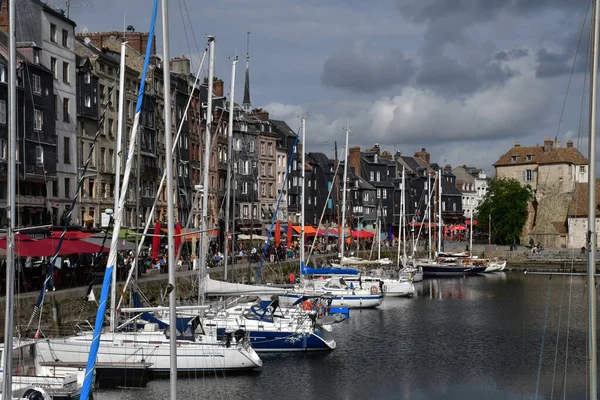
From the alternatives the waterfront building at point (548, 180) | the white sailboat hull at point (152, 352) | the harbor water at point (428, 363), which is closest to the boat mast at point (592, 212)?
the harbor water at point (428, 363)

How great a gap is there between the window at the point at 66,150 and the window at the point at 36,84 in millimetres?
6055

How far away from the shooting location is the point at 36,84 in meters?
58.0

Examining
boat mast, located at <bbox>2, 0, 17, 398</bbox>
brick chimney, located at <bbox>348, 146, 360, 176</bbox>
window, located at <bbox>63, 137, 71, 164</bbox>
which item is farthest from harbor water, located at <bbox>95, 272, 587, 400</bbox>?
brick chimney, located at <bbox>348, 146, 360, 176</bbox>

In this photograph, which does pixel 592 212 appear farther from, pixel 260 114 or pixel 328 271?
pixel 260 114

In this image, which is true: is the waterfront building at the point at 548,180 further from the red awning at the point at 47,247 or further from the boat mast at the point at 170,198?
the boat mast at the point at 170,198

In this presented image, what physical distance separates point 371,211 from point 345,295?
241 ft

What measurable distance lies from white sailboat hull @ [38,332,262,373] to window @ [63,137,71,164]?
3362cm

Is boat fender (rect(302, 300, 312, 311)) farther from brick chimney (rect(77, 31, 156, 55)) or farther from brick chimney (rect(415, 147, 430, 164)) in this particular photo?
brick chimney (rect(415, 147, 430, 164))

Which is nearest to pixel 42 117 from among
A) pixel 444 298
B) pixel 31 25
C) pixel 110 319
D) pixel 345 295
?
pixel 31 25

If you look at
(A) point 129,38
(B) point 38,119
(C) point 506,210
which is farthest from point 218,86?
(C) point 506,210

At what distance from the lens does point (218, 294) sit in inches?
1556

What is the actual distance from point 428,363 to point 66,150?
37526mm

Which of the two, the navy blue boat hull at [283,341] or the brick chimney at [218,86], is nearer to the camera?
the navy blue boat hull at [283,341]

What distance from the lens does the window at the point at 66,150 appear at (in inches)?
2507
